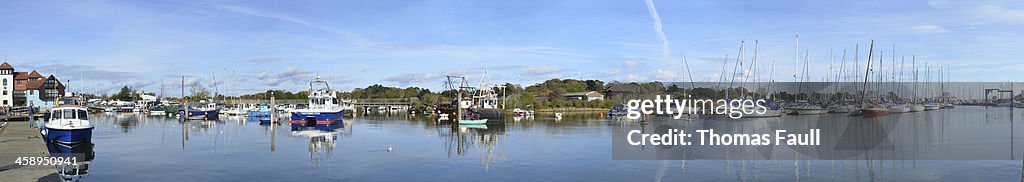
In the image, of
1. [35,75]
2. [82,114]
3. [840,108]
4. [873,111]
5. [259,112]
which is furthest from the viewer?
[35,75]

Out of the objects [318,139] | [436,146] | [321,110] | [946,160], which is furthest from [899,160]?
[321,110]

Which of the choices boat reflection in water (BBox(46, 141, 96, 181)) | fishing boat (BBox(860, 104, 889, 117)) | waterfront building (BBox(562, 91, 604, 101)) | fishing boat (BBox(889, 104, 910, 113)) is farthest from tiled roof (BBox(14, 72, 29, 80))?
fishing boat (BBox(889, 104, 910, 113))

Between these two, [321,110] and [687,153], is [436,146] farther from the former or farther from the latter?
[321,110]

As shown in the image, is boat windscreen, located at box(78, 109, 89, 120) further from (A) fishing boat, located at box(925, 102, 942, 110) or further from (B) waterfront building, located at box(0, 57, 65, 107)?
(A) fishing boat, located at box(925, 102, 942, 110)

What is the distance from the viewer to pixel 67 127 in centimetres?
3216

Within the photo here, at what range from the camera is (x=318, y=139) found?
43875 mm

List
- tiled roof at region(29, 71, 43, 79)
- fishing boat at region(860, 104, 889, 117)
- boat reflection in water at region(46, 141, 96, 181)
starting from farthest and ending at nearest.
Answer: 1. tiled roof at region(29, 71, 43, 79)
2. fishing boat at region(860, 104, 889, 117)
3. boat reflection in water at region(46, 141, 96, 181)

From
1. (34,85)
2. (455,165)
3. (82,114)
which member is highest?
(34,85)

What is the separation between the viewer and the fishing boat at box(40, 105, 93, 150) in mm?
32281

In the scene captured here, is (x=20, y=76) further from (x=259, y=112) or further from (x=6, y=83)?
(x=259, y=112)

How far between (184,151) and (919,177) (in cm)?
3035

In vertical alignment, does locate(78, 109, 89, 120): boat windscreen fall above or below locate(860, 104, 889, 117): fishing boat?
above

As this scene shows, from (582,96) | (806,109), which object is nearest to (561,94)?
(582,96)

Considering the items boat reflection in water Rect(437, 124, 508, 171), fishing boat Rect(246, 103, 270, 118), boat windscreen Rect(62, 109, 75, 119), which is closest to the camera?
boat reflection in water Rect(437, 124, 508, 171)
